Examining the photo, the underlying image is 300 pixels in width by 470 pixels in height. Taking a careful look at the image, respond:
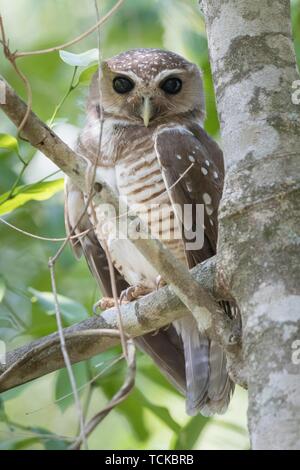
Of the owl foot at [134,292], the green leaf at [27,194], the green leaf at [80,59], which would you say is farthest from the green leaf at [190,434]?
the green leaf at [80,59]

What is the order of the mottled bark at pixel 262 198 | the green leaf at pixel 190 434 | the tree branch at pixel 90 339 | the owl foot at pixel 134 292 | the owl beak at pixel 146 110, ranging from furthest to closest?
1. the owl beak at pixel 146 110
2. the owl foot at pixel 134 292
3. the green leaf at pixel 190 434
4. the tree branch at pixel 90 339
5. the mottled bark at pixel 262 198

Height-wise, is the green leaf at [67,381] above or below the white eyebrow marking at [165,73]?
below

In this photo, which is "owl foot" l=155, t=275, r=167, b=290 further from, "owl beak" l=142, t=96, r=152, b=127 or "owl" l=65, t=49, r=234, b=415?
"owl beak" l=142, t=96, r=152, b=127

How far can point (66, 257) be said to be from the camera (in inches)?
181

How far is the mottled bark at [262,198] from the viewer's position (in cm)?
178

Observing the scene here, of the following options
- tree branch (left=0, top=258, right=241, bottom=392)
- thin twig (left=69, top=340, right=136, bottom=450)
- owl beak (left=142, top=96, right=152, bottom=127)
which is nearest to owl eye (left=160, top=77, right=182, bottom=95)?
owl beak (left=142, top=96, right=152, bottom=127)

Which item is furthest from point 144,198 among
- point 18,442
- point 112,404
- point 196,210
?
point 112,404

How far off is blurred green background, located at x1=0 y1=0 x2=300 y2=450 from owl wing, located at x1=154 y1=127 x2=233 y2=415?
0.13 metres

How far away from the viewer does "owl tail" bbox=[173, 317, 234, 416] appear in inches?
147

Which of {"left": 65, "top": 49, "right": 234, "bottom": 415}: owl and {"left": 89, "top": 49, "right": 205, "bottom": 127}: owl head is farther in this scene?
{"left": 89, "top": 49, "right": 205, "bottom": 127}: owl head

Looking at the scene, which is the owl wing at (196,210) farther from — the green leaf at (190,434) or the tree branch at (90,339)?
the tree branch at (90,339)

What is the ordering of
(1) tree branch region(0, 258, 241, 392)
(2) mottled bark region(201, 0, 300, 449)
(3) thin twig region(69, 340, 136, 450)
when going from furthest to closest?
(1) tree branch region(0, 258, 241, 392), (2) mottled bark region(201, 0, 300, 449), (3) thin twig region(69, 340, 136, 450)

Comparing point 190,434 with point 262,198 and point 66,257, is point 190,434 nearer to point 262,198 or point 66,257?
point 66,257
